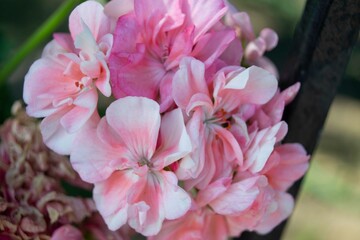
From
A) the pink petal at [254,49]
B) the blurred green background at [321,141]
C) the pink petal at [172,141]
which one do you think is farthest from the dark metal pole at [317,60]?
the blurred green background at [321,141]

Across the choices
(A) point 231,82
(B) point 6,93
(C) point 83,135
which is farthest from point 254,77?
(B) point 6,93

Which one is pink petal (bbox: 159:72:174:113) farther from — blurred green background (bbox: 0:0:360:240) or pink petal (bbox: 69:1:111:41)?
blurred green background (bbox: 0:0:360:240)

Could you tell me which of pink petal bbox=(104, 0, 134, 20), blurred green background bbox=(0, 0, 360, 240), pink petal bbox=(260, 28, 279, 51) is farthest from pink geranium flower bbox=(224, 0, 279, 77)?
blurred green background bbox=(0, 0, 360, 240)

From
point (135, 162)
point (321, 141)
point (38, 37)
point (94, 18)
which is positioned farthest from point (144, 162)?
point (321, 141)

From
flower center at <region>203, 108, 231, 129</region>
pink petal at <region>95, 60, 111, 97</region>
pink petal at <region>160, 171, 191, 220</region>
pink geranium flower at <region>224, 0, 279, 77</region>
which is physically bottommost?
pink petal at <region>160, 171, 191, 220</region>

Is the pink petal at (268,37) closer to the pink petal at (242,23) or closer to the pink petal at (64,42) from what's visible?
the pink petal at (242,23)

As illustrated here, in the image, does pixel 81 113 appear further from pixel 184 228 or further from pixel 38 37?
pixel 38 37

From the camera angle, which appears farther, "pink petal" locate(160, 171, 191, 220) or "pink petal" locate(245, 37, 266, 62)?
"pink petal" locate(245, 37, 266, 62)

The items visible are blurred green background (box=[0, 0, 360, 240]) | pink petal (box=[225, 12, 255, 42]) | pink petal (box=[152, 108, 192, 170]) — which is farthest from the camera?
blurred green background (box=[0, 0, 360, 240])
